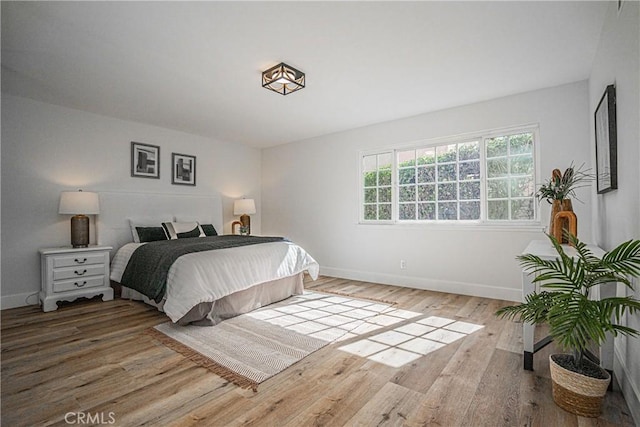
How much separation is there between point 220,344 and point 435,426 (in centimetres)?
166

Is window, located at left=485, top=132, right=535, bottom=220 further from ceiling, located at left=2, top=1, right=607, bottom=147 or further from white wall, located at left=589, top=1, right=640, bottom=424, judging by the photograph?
white wall, located at left=589, top=1, right=640, bottom=424

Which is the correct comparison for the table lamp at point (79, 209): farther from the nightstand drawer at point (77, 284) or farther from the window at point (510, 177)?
the window at point (510, 177)

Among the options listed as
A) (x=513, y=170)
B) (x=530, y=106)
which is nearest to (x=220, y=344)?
(x=513, y=170)

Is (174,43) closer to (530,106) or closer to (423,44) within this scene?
(423,44)

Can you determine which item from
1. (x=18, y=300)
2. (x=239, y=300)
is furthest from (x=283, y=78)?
(x=18, y=300)

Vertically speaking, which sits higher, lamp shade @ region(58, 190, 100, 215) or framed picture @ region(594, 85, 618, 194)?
framed picture @ region(594, 85, 618, 194)

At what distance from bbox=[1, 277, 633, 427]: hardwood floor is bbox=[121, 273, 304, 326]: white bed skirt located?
447mm

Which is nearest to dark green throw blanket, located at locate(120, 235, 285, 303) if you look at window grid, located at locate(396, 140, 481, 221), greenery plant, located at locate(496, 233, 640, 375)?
window grid, located at locate(396, 140, 481, 221)

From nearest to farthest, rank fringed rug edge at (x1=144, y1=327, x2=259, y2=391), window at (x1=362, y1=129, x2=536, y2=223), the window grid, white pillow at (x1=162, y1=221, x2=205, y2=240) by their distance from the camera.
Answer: fringed rug edge at (x1=144, y1=327, x2=259, y2=391), window at (x1=362, y1=129, x2=536, y2=223), the window grid, white pillow at (x1=162, y1=221, x2=205, y2=240)

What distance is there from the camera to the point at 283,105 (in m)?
3.86

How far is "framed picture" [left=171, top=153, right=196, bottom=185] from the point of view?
16.2ft

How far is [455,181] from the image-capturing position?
13.3ft

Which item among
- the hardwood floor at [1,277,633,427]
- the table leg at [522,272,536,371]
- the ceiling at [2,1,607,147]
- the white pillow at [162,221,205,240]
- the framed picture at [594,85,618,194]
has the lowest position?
the hardwood floor at [1,277,633,427]

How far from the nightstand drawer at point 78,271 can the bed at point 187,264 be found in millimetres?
216
